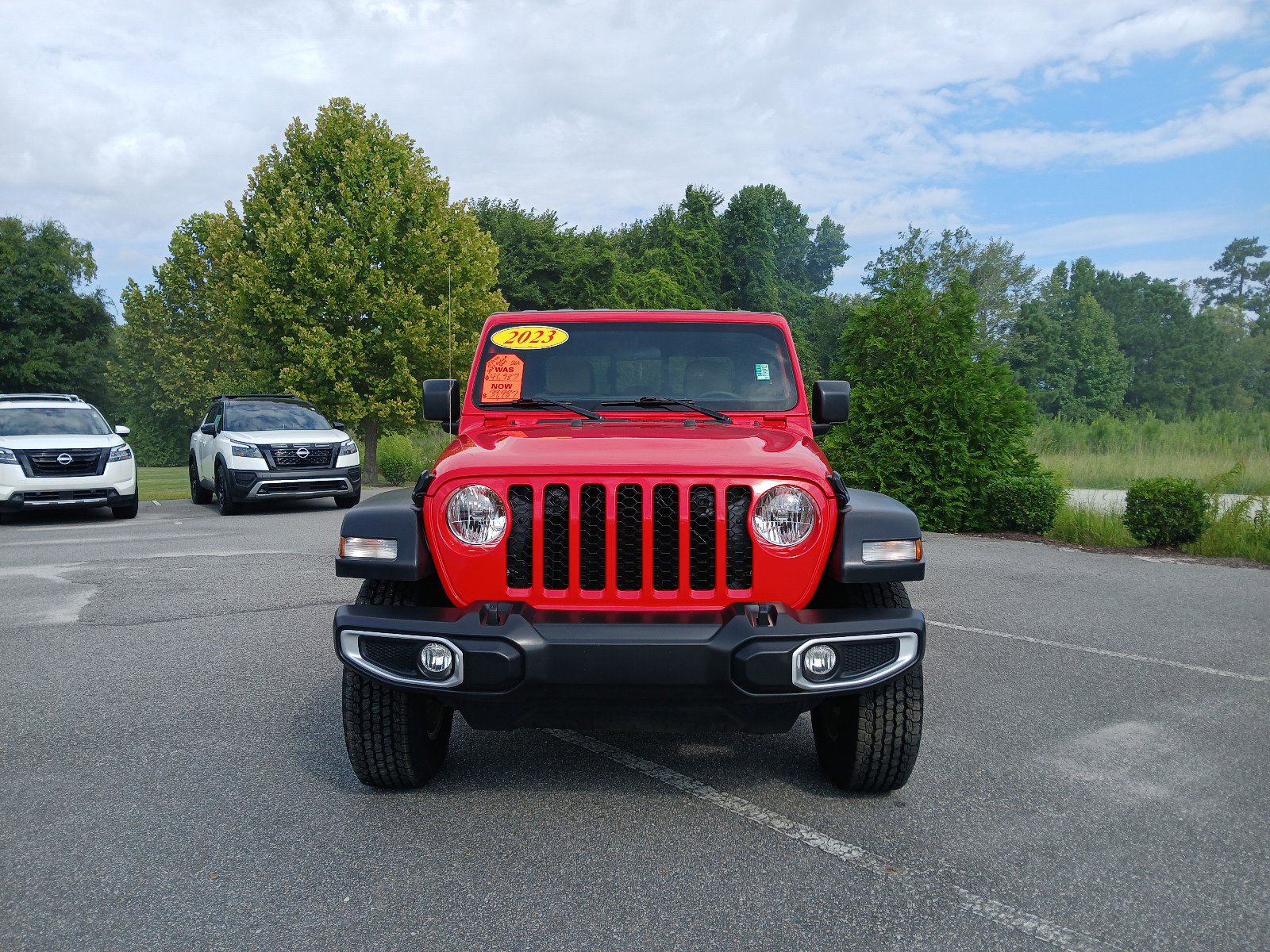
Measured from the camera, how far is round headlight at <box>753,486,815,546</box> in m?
3.38

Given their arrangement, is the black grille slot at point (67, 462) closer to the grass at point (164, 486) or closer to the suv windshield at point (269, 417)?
the suv windshield at point (269, 417)

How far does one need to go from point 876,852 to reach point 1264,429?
27150 mm

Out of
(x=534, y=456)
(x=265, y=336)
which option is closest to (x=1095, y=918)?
(x=534, y=456)

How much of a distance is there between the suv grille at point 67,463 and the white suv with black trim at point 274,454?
1.74 metres

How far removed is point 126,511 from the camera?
15117 millimetres

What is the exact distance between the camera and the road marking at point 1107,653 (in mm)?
5680

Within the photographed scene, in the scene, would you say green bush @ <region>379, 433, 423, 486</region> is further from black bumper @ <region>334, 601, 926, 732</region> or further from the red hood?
black bumper @ <region>334, 601, 926, 732</region>

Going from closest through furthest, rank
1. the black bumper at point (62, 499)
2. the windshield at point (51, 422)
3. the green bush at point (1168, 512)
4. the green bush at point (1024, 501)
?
the green bush at point (1168, 512) → the green bush at point (1024, 501) → the black bumper at point (62, 499) → the windshield at point (51, 422)

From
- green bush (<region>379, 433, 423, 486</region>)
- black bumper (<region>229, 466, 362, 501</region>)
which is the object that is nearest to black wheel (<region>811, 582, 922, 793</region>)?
black bumper (<region>229, 466, 362, 501</region>)

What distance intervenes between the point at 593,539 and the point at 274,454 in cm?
1319

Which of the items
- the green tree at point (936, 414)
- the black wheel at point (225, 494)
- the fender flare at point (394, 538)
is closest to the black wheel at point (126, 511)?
the black wheel at point (225, 494)

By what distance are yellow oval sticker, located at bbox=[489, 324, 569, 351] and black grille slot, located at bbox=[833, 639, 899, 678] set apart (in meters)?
2.29

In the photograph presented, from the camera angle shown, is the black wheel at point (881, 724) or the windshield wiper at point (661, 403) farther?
the windshield wiper at point (661, 403)

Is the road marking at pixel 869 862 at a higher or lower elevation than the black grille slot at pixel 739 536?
lower
